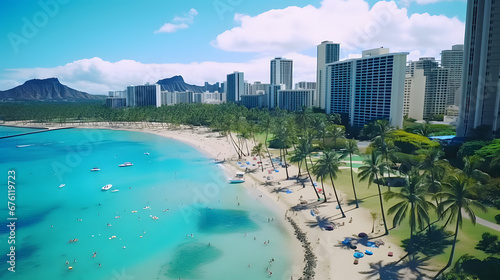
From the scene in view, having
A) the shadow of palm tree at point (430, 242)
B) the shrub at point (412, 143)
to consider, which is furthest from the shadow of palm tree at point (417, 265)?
the shrub at point (412, 143)

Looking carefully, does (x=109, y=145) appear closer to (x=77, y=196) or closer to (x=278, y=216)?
(x=77, y=196)

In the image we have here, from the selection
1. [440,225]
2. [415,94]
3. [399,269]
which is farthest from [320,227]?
[415,94]

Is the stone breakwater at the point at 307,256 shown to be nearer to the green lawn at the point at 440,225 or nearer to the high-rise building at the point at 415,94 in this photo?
the green lawn at the point at 440,225

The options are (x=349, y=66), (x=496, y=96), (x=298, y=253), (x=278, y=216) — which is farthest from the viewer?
(x=349, y=66)

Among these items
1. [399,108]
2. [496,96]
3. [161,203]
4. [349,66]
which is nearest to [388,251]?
[161,203]

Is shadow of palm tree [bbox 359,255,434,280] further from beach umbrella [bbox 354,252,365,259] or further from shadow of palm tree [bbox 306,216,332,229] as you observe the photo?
shadow of palm tree [bbox 306,216,332,229]

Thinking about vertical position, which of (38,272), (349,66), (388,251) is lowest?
(38,272)

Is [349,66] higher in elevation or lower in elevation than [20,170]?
higher

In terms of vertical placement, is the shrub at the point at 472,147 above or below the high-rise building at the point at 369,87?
below

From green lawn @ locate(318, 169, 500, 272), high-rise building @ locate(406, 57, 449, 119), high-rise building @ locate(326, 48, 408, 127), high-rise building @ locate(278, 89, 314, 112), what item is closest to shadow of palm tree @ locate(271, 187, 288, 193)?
green lawn @ locate(318, 169, 500, 272)
